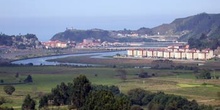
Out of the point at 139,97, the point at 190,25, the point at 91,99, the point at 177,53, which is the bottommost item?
the point at 139,97

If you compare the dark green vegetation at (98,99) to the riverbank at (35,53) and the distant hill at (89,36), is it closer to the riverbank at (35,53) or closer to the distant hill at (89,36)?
the riverbank at (35,53)

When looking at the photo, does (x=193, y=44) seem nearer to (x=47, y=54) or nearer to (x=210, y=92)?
(x=47, y=54)

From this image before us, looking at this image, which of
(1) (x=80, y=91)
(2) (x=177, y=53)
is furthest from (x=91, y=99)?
(2) (x=177, y=53)

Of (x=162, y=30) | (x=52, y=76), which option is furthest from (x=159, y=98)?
(x=162, y=30)

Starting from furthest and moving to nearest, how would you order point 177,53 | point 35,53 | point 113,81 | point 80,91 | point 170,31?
point 170,31, point 35,53, point 177,53, point 113,81, point 80,91

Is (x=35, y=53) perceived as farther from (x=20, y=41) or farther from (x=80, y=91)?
(x=80, y=91)

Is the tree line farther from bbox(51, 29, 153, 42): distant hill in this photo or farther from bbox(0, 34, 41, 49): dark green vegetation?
bbox(51, 29, 153, 42): distant hill
